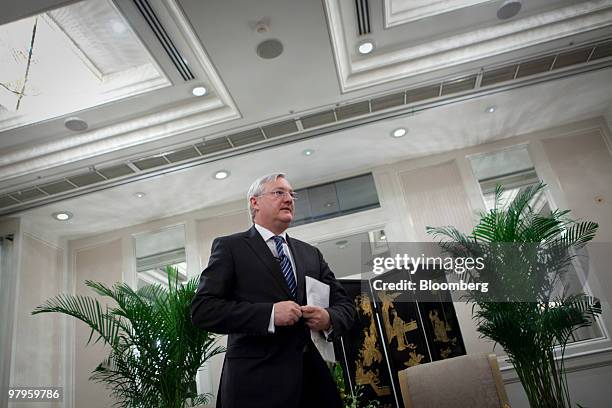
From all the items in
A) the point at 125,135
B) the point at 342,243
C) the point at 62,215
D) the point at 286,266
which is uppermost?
the point at 125,135

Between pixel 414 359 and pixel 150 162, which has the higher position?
pixel 150 162

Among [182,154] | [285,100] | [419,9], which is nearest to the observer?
[419,9]

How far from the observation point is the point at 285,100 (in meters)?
4.09

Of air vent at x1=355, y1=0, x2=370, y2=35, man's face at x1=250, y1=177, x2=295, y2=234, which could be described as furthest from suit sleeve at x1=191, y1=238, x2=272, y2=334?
air vent at x1=355, y1=0, x2=370, y2=35

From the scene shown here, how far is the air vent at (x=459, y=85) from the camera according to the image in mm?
4199

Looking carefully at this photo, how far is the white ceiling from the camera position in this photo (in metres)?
3.34

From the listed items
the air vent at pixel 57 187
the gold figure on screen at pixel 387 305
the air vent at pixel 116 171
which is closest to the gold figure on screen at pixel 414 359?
the gold figure on screen at pixel 387 305

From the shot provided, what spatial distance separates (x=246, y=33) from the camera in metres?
3.33

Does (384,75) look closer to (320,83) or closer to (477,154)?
(320,83)

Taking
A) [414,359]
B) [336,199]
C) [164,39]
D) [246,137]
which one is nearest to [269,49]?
[164,39]

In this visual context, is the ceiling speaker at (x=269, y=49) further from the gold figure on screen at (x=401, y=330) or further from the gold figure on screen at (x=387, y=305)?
the gold figure on screen at (x=401, y=330)

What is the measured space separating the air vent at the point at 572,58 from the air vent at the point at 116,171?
13.7 ft

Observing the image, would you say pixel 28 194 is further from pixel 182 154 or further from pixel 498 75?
pixel 498 75

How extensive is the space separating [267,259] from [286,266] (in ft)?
0.36
